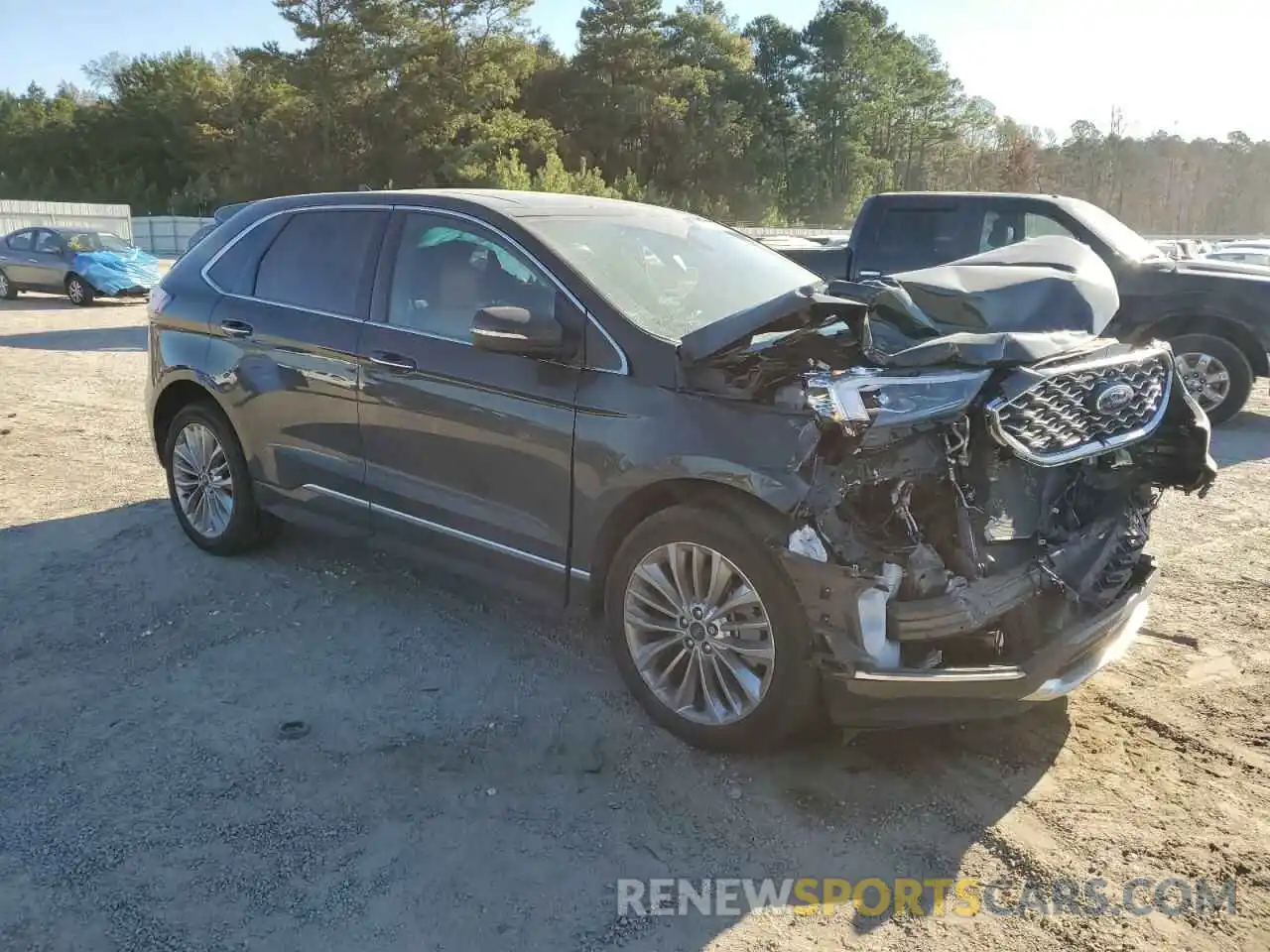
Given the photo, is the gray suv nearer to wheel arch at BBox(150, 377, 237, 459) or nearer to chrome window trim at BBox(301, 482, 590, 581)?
chrome window trim at BBox(301, 482, 590, 581)

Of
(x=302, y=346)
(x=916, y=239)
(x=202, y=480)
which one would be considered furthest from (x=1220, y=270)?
(x=202, y=480)

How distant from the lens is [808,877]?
9.61 ft

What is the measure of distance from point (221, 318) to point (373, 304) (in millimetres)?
1190

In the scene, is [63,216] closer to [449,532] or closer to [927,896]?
[449,532]

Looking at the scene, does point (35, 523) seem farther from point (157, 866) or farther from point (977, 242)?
point (977, 242)

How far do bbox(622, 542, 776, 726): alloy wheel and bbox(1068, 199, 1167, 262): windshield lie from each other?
681cm

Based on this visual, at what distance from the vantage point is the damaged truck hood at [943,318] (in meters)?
3.14

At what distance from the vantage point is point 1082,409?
3242mm

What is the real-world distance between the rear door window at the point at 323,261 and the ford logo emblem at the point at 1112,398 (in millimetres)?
3071

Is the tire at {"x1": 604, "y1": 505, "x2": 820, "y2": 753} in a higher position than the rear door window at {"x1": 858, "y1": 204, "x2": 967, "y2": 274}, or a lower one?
lower

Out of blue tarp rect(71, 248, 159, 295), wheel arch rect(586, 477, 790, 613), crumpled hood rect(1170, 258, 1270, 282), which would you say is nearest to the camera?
wheel arch rect(586, 477, 790, 613)

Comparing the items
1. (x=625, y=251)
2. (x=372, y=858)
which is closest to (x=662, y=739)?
(x=372, y=858)

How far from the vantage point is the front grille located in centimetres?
306

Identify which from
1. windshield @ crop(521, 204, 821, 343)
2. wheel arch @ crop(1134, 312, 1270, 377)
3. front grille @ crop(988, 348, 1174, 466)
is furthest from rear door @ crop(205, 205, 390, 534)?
wheel arch @ crop(1134, 312, 1270, 377)
